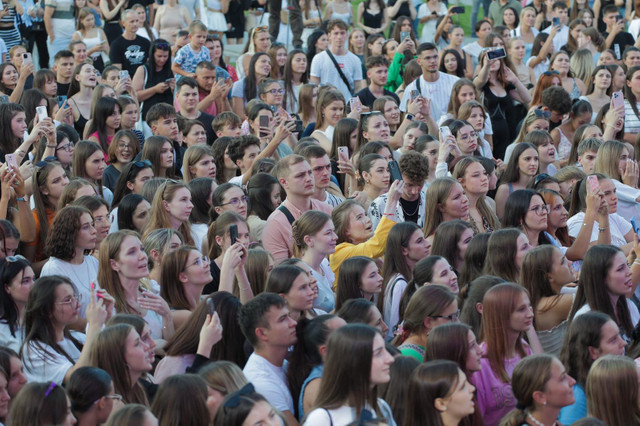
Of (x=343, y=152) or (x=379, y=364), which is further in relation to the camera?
(x=343, y=152)

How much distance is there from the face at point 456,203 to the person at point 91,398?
3752 millimetres

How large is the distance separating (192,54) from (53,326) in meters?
7.75

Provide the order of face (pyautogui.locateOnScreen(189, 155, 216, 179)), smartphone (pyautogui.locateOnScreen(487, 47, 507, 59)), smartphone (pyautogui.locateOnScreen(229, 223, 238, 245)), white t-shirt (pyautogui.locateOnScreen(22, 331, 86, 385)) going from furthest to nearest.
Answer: smartphone (pyautogui.locateOnScreen(487, 47, 507, 59)) < face (pyautogui.locateOnScreen(189, 155, 216, 179)) < smartphone (pyautogui.locateOnScreen(229, 223, 238, 245)) < white t-shirt (pyautogui.locateOnScreen(22, 331, 86, 385))

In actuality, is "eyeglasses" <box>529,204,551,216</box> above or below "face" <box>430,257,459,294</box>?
below

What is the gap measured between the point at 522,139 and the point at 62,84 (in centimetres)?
547

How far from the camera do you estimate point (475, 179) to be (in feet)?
27.2

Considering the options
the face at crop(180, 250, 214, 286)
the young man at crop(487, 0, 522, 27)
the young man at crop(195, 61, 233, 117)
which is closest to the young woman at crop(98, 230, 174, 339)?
the face at crop(180, 250, 214, 286)

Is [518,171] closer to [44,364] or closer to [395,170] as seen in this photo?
[395,170]

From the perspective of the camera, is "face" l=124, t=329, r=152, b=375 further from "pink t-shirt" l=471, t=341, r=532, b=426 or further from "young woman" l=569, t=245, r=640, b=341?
"young woman" l=569, t=245, r=640, b=341

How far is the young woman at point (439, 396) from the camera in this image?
4.51 m

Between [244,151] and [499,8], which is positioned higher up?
[499,8]

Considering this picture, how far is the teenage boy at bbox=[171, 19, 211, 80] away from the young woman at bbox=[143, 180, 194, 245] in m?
5.53

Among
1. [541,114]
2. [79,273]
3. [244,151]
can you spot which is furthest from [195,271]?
[541,114]

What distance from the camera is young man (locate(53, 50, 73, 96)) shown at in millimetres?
12148
